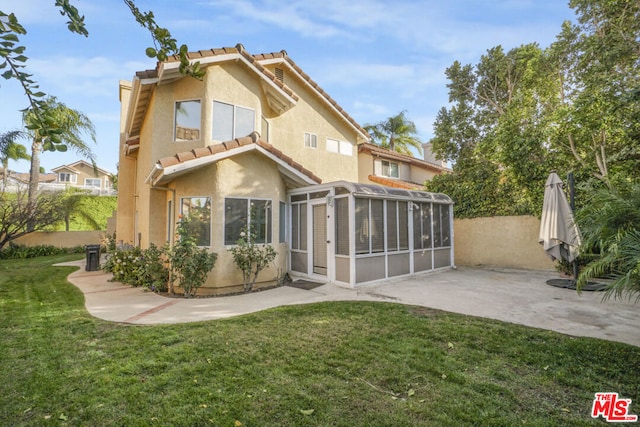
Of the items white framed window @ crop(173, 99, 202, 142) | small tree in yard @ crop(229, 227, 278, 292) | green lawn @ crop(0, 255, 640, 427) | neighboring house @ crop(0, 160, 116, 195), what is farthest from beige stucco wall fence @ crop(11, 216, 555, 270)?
neighboring house @ crop(0, 160, 116, 195)

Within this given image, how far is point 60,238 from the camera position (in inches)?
886

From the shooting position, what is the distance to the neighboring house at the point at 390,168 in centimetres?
2127

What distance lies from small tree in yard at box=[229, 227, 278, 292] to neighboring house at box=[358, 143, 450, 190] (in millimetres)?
11745

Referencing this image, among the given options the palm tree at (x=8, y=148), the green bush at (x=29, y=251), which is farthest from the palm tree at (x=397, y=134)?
the green bush at (x=29, y=251)

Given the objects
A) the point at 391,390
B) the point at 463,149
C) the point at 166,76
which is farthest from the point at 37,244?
the point at 463,149

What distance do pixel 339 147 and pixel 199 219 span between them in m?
10.3

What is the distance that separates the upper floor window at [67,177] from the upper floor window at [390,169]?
49.0 meters

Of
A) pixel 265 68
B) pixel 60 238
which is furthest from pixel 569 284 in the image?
pixel 60 238

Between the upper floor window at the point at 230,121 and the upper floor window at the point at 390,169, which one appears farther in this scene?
the upper floor window at the point at 390,169

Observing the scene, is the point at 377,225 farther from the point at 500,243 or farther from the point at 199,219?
the point at 500,243

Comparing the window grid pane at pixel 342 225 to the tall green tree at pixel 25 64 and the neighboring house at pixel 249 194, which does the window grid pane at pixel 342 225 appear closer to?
the neighboring house at pixel 249 194

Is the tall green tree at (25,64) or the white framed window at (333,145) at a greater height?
the white framed window at (333,145)

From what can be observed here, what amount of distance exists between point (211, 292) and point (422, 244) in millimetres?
8487

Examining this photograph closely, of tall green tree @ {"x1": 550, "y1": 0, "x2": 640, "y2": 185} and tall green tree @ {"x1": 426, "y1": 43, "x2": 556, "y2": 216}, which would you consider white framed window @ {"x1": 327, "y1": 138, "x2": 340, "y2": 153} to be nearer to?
tall green tree @ {"x1": 426, "y1": 43, "x2": 556, "y2": 216}
